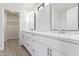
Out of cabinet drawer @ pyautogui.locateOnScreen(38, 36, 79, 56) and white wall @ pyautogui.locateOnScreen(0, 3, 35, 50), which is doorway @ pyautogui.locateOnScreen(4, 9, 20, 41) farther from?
cabinet drawer @ pyautogui.locateOnScreen(38, 36, 79, 56)

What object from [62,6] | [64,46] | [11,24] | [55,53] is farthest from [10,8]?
[64,46]

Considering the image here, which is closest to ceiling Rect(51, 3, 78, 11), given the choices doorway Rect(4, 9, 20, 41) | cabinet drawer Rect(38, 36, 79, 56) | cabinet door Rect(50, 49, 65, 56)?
cabinet drawer Rect(38, 36, 79, 56)

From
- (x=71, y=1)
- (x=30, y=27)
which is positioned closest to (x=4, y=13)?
(x=30, y=27)

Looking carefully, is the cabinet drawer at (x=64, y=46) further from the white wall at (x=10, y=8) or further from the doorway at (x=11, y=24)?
the doorway at (x=11, y=24)

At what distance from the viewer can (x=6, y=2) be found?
3111mm

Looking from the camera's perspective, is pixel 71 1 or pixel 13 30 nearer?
pixel 71 1

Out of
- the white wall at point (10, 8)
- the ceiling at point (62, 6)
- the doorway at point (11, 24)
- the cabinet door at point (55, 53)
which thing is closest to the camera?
the cabinet door at point (55, 53)

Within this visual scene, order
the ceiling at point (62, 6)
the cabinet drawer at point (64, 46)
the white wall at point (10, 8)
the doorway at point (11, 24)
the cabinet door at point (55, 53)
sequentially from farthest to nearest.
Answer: the doorway at point (11, 24) → the white wall at point (10, 8) → the ceiling at point (62, 6) → the cabinet door at point (55, 53) → the cabinet drawer at point (64, 46)

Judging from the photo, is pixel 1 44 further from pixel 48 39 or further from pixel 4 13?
pixel 48 39

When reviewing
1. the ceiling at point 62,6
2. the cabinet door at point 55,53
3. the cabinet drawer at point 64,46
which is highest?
the ceiling at point 62,6

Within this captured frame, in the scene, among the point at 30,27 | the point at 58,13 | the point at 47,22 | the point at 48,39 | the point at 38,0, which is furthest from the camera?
the point at 30,27

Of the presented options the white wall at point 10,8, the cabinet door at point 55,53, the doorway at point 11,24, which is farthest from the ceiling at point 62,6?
the doorway at point 11,24

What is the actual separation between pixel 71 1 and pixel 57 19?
0.45m

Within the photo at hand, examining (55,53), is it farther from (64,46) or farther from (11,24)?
(11,24)
